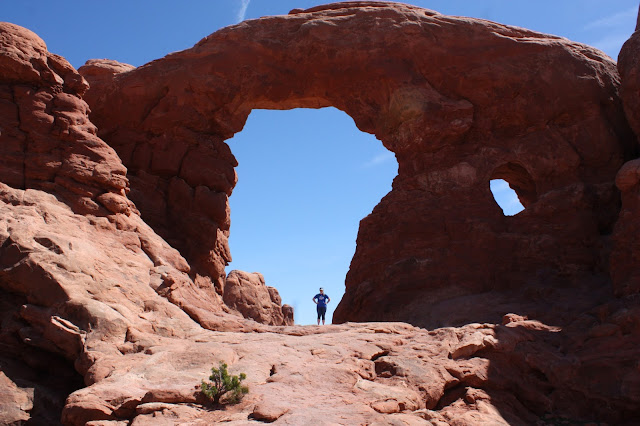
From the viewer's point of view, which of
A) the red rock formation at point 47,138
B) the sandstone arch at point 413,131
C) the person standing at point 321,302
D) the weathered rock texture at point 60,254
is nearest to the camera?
the weathered rock texture at point 60,254

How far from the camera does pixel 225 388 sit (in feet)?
22.7

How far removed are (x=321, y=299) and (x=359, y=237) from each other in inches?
115

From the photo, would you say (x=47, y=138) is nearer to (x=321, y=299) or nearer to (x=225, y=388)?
(x=225, y=388)

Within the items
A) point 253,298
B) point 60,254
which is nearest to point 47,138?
point 60,254

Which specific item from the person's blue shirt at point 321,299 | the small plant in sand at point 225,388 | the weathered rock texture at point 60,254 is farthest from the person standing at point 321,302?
the small plant in sand at point 225,388

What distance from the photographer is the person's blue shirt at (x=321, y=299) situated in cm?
1781

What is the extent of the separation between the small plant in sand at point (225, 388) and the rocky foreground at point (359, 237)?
121mm

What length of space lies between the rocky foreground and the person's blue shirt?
2.37 metres

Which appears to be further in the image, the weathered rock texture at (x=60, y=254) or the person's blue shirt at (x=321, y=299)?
the person's blue shirt at (x=321, y=299)

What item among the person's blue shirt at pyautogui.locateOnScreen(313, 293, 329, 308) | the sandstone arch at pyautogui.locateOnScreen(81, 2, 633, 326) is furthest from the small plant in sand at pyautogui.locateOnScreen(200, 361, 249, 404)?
the person's blue shirt at pyautogui.locateOnScreen(313, 293, 329, 308)

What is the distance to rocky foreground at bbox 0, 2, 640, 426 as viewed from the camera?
7.89 m

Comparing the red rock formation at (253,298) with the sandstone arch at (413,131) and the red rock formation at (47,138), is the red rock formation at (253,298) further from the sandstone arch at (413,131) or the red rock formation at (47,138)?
the red rock formation at (47,138)

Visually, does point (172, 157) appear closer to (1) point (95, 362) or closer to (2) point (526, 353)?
(1) point (95, 362)

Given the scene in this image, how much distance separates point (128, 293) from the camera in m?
9.22
